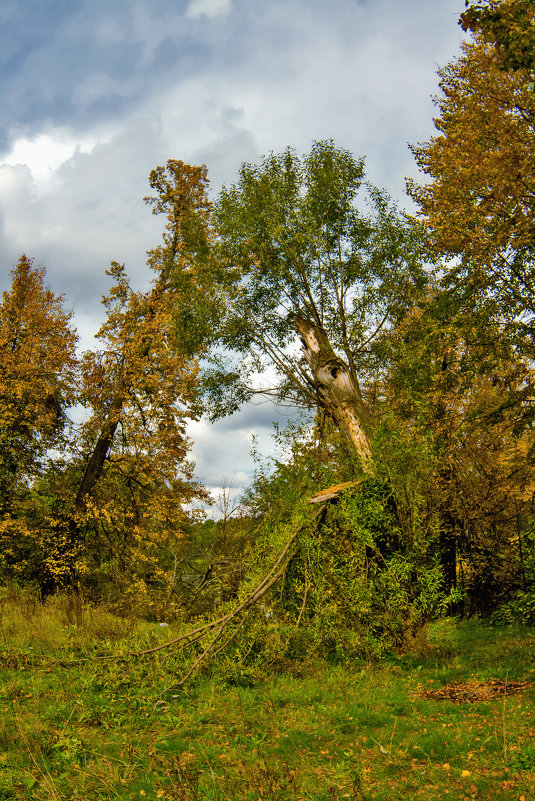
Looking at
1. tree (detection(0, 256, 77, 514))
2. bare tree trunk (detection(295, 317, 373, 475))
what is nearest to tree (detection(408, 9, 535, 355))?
bare tree trunk (detection(295, 317, 373, 475))

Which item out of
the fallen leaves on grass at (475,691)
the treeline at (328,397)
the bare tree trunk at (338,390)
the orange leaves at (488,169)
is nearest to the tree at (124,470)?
the treeline at (328,397)

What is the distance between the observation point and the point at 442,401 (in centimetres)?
1459

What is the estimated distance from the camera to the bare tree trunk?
10930 millimetres

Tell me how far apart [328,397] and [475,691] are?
658 centimetres

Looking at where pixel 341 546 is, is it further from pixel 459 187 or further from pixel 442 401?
pixel 459 187

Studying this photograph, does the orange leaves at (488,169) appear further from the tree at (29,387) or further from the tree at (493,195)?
the tree at (29,387)

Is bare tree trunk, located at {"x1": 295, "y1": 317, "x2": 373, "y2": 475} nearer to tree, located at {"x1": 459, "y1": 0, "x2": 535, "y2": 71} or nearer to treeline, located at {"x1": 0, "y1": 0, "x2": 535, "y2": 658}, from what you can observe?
treeline, located at {"x1": 0, "y1": 0, "x2": 535, "y2": 658}

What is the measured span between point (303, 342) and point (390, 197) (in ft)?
15.4

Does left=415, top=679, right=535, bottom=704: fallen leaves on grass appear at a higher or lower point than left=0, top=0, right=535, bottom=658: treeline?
lower

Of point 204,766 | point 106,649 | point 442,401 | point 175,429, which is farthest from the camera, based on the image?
point 175,429

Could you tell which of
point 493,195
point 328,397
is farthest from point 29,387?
point 493,195

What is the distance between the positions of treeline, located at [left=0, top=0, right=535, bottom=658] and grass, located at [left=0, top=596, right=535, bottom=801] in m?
1.19

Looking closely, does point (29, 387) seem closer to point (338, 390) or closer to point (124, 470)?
point (124, 470)

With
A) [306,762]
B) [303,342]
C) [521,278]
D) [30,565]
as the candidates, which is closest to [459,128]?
[521,278]
